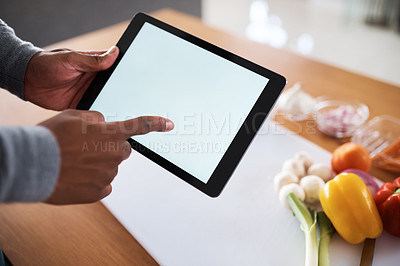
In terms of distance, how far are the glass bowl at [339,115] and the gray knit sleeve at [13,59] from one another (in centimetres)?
77

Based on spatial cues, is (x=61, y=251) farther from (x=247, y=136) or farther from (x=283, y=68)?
(x=283, y=68)

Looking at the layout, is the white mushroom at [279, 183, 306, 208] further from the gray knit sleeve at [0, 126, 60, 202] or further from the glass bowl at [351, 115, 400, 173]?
the gray knit sleeve at [0, 126, 60, 202]

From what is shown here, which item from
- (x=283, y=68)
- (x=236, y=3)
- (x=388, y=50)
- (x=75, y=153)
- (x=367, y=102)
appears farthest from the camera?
(x=236, y=3)

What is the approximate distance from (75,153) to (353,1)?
3422 mm

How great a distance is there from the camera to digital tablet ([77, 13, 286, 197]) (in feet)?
2.29

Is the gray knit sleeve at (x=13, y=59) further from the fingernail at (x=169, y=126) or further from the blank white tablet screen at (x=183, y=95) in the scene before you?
the fingernail at (x=169, y=126)

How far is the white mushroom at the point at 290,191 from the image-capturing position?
817 millimetres

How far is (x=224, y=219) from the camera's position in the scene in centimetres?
81

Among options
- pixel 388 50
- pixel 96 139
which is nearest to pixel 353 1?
→ pixel 388 50

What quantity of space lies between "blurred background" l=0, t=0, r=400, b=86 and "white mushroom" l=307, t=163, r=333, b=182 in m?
1.22

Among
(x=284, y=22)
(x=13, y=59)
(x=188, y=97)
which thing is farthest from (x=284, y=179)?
(x=284, y=22)

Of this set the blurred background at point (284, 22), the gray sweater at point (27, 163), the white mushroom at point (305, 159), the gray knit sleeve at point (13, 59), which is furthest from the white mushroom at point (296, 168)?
the blurred background at point (284, 22)

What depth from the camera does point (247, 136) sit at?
2.26ft

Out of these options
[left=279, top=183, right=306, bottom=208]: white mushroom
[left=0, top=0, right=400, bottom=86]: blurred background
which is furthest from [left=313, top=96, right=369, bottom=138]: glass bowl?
[left=0, top=0, right=400, bottom=86]: blurred background
